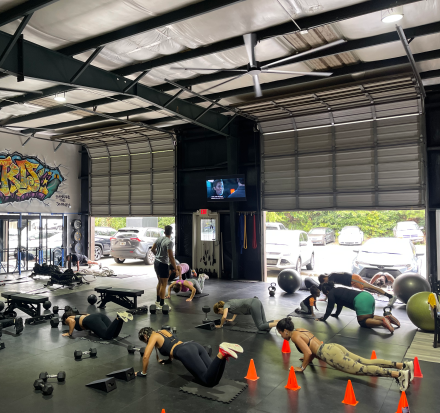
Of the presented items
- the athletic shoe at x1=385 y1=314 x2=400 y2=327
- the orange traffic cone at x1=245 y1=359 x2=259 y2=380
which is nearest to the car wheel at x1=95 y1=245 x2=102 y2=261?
the athletic shoe at x1=385 y1=314 x2=400 y2=327

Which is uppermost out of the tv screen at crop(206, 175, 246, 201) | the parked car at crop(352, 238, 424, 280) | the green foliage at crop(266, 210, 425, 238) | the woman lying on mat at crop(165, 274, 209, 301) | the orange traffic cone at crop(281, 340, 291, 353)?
the tv screen at crop(206, 175, 246, 201)

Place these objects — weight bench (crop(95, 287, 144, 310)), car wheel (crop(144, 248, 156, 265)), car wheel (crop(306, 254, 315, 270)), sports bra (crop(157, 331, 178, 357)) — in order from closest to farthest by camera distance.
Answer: sports bra (crop(157, 331, 178, 357)) < weight bench (crop(95, 287, 144, 310)) < car wheel (crop(306, 254, 315, 270)) < car wheel (crop(144, 248, 156, 265))

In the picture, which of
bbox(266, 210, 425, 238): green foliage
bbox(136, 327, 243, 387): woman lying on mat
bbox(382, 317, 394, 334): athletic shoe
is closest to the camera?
bbox(136, 327, 243, 387): woman lying on mat

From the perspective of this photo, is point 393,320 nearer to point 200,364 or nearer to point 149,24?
point 200,364

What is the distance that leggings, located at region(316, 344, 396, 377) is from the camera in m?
4.35

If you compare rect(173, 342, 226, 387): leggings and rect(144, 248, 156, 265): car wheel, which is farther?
rect(144, 248, 156, 265): car wheel

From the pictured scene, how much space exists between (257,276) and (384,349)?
22.1ft

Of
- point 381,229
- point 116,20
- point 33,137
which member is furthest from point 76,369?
point 381,229

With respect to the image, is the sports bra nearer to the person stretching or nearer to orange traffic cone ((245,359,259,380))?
orange traffic cone ((245,359,259,380))

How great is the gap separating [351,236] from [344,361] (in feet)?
79.9

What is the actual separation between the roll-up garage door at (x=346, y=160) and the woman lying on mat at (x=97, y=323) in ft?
23.2

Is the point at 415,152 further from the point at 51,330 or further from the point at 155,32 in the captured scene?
the point at 51,330

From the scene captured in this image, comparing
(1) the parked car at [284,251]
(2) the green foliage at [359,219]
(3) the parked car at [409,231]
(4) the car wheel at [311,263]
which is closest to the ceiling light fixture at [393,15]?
(1) the parked car at [284,251]

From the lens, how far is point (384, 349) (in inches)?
233
